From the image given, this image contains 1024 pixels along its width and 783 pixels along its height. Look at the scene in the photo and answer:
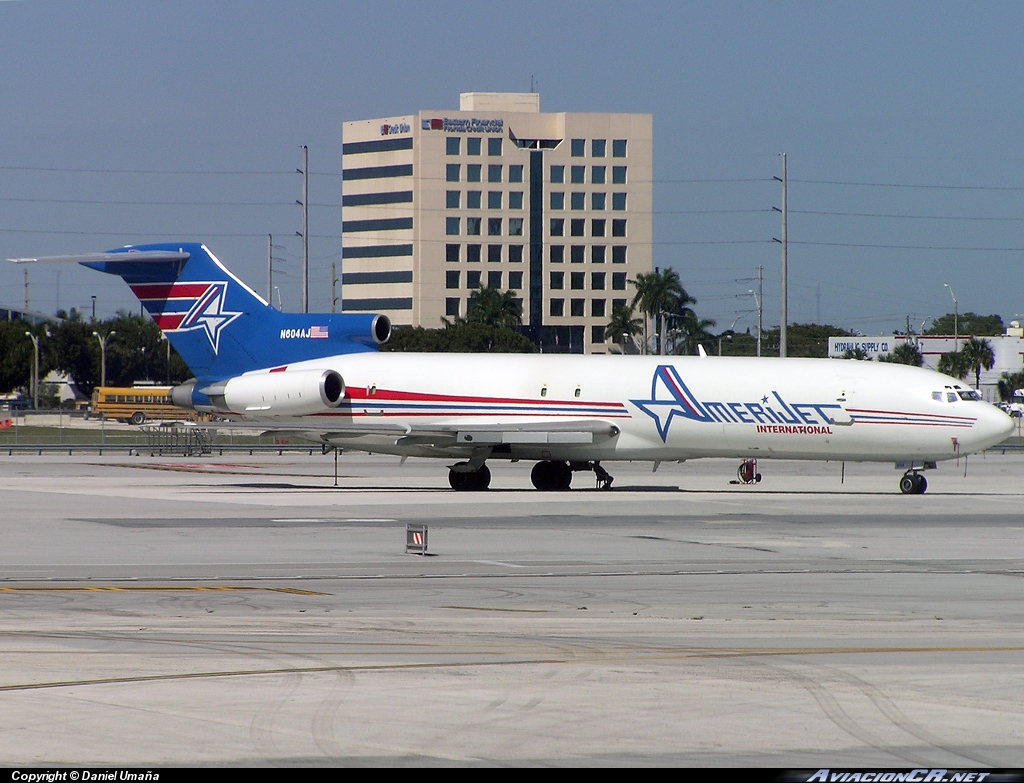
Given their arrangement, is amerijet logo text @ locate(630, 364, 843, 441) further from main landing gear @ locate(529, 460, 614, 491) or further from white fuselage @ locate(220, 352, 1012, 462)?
main landing gear @ locate(529, 460, 614, 491)

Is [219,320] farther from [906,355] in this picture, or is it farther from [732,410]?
[906,355]

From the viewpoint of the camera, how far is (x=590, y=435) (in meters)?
36.8

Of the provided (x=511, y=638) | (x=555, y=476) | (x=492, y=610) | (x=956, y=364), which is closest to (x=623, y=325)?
(x=956, y=364)

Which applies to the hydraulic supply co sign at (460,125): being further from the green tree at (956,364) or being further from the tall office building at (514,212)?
the green tree at (956,364)

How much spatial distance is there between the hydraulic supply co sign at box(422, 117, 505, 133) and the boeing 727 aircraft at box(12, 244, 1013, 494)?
135271mm

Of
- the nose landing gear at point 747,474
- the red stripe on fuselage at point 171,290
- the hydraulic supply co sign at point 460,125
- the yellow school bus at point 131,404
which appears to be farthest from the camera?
the hydraulic supply co sign at point 460,125

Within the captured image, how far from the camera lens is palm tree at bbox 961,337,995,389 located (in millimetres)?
137875

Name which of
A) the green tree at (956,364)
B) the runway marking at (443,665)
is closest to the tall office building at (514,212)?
the green tree at (956,364)

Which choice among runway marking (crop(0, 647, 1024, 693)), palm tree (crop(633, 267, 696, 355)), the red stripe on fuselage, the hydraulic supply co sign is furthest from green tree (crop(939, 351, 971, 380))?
runway marking (crop(0, 647, 1024, 693))

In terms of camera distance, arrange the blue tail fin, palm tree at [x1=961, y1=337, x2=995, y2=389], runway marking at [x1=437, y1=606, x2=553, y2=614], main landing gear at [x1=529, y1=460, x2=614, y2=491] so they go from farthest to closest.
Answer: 1. palm tree at [x1=961, y1=337, x2=995, y2=389]
2. the blue tail fin
3. main landing gear at [x1=529, y1=460, x2=614, y2=491]
4. runway marking at [x1=437, y1=606, x2=553, y2=614]

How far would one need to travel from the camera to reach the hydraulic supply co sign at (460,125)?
173m

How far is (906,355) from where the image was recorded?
5502 inches

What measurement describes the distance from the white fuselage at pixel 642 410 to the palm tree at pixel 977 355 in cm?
10783

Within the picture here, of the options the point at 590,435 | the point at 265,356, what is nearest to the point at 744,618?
the point at 590,435
